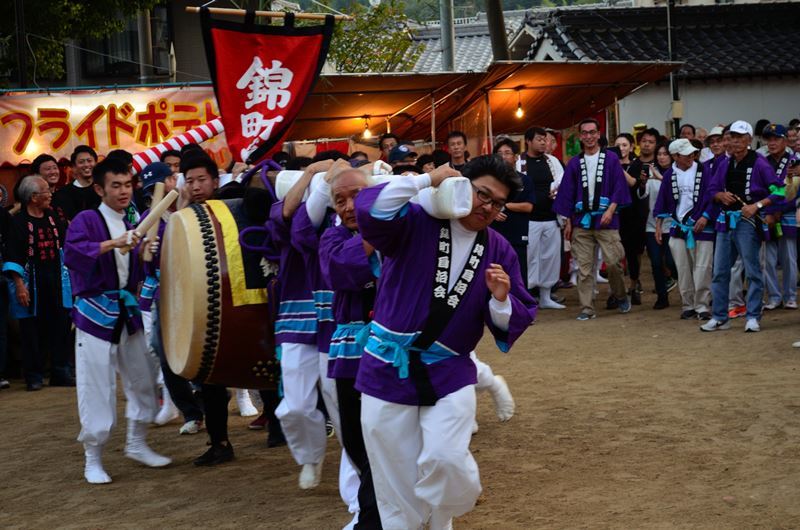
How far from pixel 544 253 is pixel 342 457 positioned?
311 inches

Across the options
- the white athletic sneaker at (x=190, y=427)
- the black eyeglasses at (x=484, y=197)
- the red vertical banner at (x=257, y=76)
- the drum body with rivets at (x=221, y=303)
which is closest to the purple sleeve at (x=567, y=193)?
the red vertical banner at (x=257, y=76)

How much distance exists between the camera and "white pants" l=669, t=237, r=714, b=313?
11289mm

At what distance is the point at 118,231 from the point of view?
22.7 feet

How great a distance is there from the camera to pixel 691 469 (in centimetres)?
614

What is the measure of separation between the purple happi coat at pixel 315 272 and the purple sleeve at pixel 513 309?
1200 mm

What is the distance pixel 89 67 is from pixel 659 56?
11.0 m

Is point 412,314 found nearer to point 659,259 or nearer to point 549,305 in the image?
point 659,259

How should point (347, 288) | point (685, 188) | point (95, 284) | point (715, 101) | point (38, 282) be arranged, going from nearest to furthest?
1. point (347, 288)
2. point (95, 284)
3. point (38, 282)
4. point (685, 188)
5. point (715, 101)

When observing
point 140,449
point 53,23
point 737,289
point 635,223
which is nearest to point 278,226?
point 140,449

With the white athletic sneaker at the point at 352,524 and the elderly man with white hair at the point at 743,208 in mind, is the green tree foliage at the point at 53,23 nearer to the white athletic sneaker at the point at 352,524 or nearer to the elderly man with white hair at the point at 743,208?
the elderly man with white hair at the point at 743,208

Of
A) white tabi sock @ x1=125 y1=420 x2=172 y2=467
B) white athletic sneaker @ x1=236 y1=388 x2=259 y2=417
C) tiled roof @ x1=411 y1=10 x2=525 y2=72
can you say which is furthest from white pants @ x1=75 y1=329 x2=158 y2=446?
tiled roof @ x1=411 y1=10 x2=525 y2=72

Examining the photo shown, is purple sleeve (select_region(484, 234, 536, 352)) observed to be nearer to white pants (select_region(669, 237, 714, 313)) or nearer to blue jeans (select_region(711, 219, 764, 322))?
blue jeans (select_region(711, 219, 764, 322))

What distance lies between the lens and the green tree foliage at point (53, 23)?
14547 millimetres

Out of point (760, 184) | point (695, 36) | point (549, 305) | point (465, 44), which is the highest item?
point (465, 44)
